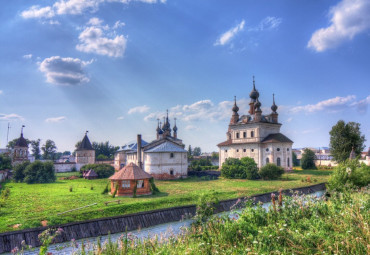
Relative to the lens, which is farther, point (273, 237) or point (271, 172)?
point (271, 172)

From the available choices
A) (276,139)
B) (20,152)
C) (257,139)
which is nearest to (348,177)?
(276,139)

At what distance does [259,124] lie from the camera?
123 feet

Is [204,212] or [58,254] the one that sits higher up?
[204,212]

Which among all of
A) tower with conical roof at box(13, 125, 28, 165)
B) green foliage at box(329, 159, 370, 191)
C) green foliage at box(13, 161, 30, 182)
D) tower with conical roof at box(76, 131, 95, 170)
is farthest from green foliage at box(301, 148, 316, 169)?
tower with conical roof at box(13, 125, 28, 165)

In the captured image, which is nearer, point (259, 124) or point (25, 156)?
point (259, 124)

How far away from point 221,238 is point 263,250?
4.34 feet

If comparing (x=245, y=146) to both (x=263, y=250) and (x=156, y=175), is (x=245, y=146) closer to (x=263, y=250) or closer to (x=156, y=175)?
(x=156, y=175)

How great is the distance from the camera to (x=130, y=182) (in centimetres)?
1934

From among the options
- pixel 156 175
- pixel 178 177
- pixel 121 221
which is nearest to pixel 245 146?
pixel 178 177

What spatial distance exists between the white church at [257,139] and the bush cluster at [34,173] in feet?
87.3

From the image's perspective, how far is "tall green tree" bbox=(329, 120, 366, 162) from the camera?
35844mm

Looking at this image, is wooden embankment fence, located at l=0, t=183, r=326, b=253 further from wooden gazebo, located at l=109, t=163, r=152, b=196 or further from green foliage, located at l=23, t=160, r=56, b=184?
green foliage, located at l=23, t=160, r=56, b=184

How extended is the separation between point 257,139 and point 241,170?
857 centimetres

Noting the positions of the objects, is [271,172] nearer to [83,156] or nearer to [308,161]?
[308,161]
